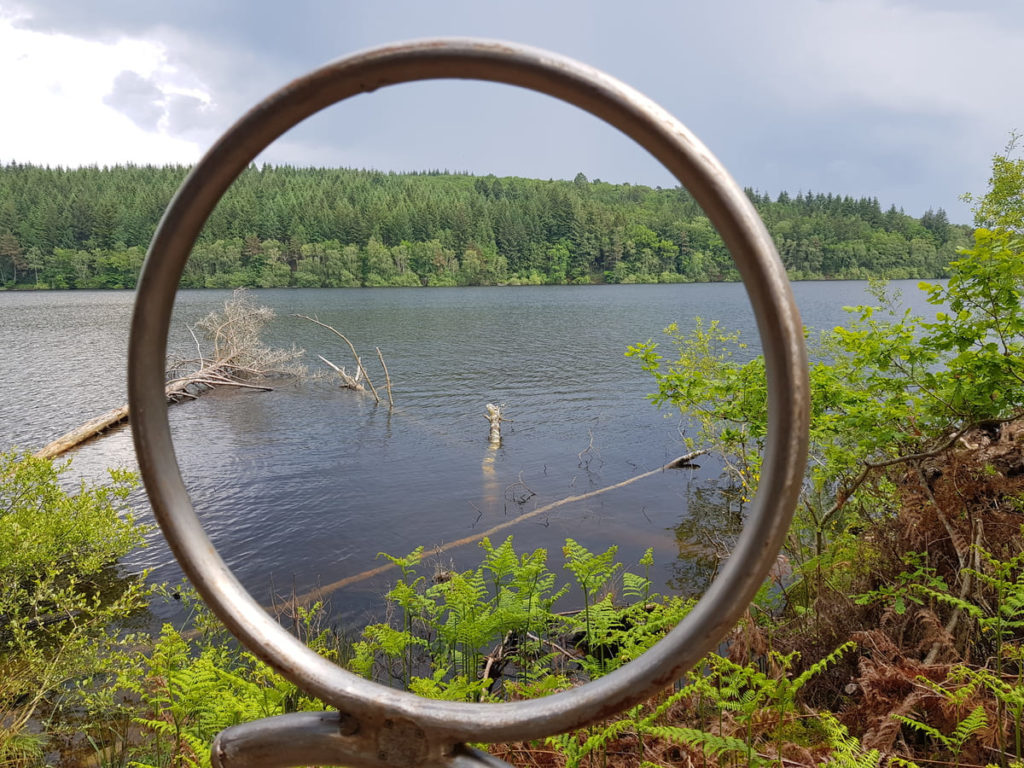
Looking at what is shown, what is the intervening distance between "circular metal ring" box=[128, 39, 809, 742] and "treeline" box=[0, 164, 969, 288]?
62.1 m

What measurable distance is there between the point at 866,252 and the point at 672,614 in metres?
82.1

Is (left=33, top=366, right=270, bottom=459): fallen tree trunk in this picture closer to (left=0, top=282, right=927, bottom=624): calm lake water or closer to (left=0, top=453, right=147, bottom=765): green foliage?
(left=0, top=282, right=927, bottom=624): calm lake water

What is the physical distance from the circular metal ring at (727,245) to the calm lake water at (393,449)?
738cm

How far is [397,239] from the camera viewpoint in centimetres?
7169

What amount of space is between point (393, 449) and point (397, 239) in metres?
60.3

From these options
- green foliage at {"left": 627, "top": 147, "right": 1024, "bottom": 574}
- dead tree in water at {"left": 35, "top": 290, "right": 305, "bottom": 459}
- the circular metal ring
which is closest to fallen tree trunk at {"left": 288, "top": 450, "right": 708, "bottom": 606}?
green foliage at {"left": 627, "top": 147, "right": 1024, "bottom": 574}

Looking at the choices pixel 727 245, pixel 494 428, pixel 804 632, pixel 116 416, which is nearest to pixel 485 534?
pixel 494 428

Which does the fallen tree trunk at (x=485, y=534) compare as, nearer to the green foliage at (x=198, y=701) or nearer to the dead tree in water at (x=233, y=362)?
the green foliage at (x=198, y=701)

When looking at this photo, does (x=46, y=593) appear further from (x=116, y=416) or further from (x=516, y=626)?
(x=116, y=416)

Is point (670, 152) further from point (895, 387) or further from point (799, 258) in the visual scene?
point (799, 258)

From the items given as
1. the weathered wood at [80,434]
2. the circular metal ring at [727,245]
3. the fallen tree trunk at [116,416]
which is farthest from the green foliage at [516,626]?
the weathered wood at [80,434]

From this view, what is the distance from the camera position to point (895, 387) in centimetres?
450

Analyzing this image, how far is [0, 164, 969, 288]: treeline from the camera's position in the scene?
6319 cm

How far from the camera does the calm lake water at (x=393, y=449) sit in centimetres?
1013
